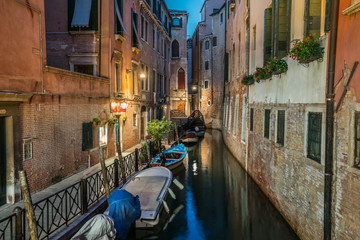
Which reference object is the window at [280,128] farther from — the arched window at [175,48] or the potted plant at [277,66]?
the arched window at [175,48]

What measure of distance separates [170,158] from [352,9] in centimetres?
1112

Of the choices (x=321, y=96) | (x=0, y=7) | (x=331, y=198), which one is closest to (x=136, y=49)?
(x=0, y=7)

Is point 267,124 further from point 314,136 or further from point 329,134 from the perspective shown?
point 329,134

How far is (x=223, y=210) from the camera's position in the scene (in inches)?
361

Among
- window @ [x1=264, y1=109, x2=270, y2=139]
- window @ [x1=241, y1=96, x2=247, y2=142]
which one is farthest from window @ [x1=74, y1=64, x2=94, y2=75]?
window @ [x1=264, y1=109, x2=270, y2=139]

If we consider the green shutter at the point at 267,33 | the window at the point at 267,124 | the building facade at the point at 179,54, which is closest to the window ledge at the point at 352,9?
the green shutter at the point at 267,33

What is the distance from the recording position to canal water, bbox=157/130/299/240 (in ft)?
24.3

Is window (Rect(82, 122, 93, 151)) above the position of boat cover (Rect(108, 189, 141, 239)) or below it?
above

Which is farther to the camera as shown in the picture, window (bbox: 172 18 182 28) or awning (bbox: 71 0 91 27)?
window (bbox: 172 18 182 28)

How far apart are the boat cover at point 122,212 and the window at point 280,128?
441cm

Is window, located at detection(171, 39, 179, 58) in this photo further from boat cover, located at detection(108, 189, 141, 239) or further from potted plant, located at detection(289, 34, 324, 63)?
potted plant, located at detection(289, 34, 324, 63)

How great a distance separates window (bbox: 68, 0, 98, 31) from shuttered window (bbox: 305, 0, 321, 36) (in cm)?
877

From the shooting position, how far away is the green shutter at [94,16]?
1185cm

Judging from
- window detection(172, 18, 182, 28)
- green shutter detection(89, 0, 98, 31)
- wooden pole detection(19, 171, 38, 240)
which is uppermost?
window detection(172, 18, 182, 28)
